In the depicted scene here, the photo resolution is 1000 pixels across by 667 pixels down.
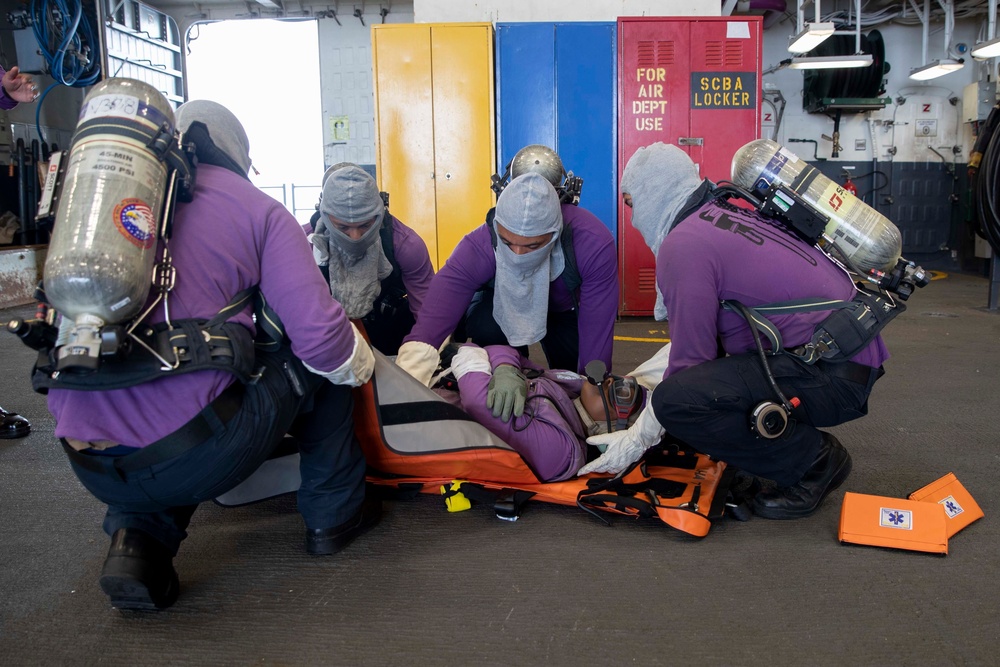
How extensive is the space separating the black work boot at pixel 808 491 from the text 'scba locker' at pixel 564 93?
4.17 meters

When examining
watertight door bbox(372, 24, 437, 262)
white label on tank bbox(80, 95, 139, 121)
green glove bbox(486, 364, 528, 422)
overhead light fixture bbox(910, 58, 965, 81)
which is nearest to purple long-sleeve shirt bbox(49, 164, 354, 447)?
white label on tank bbox(80, 95, 139, 121)

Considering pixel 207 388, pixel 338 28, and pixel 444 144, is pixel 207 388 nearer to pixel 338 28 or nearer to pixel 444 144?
pixel 444 144

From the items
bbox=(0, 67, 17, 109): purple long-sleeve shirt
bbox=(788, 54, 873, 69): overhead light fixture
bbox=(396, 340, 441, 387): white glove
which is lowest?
bbox=(396, 340, 441, 387): white glove

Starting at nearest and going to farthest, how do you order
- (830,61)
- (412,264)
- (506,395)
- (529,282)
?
(506,395) < (529,282) < (412,264) < (830,61)

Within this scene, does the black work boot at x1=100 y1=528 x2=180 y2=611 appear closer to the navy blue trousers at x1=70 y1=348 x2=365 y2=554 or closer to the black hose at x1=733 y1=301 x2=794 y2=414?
the navy blue trousers at x1=70 y1=348 x2=365 y2=554

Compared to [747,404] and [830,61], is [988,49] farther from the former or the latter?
[747,404]

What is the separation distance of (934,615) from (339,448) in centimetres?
154

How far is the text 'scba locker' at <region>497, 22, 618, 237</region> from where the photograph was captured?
19.6ft

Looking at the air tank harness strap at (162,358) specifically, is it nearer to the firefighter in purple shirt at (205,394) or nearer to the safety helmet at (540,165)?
the firefighter in purple shirt at (205,394)

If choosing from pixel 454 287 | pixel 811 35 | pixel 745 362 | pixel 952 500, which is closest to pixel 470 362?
pixel 454 287

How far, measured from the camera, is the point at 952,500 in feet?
7.18

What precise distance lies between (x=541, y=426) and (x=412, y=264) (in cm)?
120

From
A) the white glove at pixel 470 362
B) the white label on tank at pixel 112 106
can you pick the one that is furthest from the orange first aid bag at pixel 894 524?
the white label on tank at pixel 112 106

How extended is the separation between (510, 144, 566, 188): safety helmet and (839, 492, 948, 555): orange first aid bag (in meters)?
1.98
